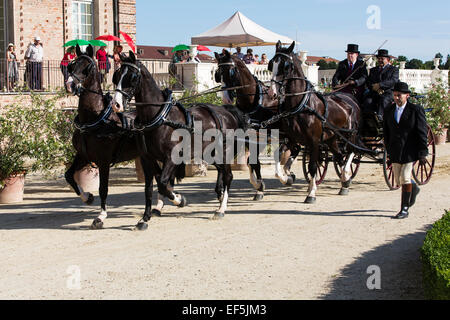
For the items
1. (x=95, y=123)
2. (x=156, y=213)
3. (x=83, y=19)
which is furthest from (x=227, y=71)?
(x=83, y=19)

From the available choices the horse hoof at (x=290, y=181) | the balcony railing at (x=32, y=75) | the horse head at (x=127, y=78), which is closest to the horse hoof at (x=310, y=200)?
the horse hoof at (x=290, y=181)

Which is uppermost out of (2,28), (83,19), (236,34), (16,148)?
(83,19)

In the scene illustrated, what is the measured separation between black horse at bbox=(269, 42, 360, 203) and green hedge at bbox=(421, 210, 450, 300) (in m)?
4.12

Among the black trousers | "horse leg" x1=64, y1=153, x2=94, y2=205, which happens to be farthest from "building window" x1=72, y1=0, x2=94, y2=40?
"horse leg" x1=64, y1=153, x2=94, y2=205

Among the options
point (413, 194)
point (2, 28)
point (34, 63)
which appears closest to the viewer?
point (413, 194)

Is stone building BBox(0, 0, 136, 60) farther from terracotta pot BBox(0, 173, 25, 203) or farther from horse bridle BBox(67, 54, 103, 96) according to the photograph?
horse bridle BBox(67, 54, 103, 96)

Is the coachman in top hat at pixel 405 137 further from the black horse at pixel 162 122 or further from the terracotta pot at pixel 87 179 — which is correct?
the terracotta pot at pixel 87 179

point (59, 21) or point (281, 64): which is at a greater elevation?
point (59, 21)

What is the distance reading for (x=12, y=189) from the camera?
11305 mm

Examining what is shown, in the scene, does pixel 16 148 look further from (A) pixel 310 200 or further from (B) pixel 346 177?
(B) pixel 346 177

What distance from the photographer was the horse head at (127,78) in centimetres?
844

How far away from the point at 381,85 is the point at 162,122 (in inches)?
185
